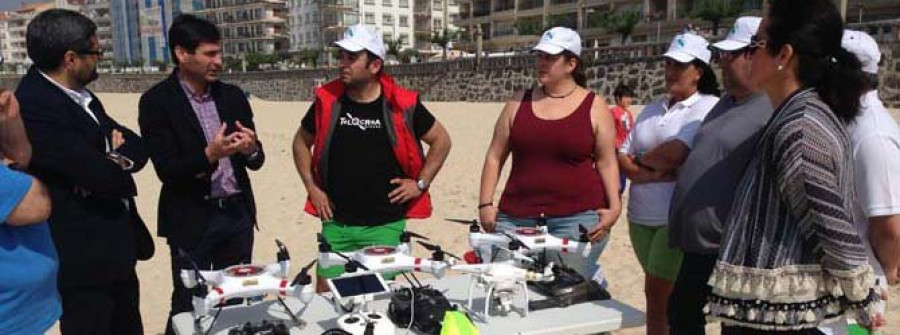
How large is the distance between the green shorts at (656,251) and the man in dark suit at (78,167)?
8.37 ft

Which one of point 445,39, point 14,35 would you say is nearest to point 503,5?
point 445,39

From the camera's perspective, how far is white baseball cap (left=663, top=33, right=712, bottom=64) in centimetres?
338

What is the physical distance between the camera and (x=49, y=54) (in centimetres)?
285

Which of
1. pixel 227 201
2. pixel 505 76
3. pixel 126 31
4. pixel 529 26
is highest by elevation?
pixel 126 31

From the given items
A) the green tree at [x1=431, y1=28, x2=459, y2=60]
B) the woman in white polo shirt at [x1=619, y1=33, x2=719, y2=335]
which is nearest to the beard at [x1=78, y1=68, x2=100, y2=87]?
the woman in white polo shirt at [x1=619, y1=33, x2=719, y2=335]

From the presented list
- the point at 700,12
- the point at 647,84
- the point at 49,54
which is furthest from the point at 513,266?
the point at 700,12

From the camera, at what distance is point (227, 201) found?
11.8ft

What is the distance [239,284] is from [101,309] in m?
1.00

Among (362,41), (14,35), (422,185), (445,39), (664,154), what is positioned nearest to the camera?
(664,154)

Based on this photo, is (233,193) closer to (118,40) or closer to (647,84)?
(647,84)

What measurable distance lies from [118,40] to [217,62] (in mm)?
127622

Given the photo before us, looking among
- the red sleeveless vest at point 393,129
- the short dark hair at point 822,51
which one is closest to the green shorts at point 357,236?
the red sleeveless vest at point 393,129

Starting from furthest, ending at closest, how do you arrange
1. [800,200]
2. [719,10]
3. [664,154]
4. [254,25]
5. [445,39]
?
[254,25] → [445,39] → [719,10] → [664,154] → [800,200]

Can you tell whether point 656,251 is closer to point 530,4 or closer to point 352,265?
point 352,265
